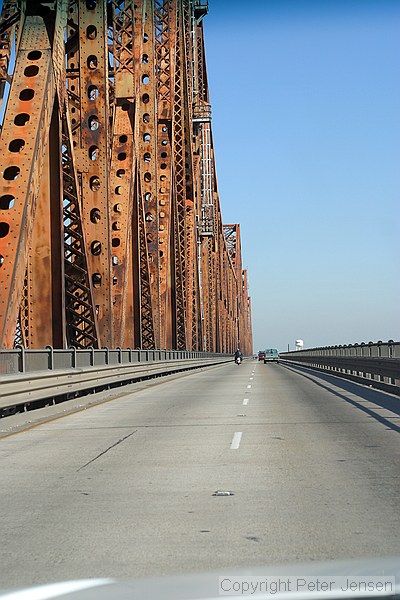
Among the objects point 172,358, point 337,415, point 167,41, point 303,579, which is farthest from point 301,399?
point 167,41

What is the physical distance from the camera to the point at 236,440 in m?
12.4

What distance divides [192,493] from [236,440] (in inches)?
161

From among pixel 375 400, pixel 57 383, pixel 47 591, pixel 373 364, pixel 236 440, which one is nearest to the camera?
pixel 47 591

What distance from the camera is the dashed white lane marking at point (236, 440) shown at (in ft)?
38.6

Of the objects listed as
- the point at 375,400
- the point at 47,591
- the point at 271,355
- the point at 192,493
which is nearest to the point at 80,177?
the point at 375,400

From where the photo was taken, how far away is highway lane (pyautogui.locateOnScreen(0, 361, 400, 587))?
19.5 feet

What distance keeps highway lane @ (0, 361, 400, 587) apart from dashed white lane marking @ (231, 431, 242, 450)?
1 cm

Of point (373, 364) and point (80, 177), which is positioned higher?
point (80, 177)

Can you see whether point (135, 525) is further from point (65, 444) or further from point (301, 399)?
point (301, 399)

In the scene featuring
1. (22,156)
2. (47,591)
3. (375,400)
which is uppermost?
(22,156)

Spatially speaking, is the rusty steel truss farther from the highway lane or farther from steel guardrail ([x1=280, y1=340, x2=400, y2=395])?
steel guardrail ([x1=280, y1=340, x2=400, y2=395])

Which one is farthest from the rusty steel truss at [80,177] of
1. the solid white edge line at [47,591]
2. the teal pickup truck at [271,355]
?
the teal pickup truck at [271,355]

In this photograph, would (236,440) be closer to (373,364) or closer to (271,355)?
(373,364)

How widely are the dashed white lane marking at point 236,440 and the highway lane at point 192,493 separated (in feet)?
0.05
